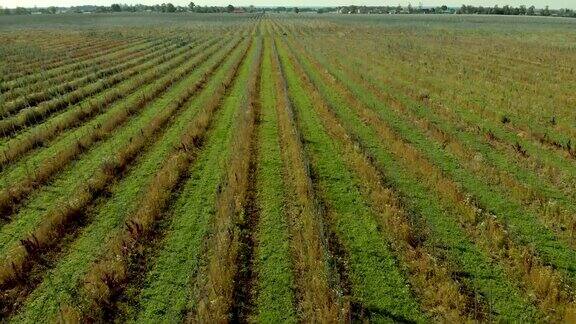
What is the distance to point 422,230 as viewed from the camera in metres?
11.2

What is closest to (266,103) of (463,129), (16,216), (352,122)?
(352,122)

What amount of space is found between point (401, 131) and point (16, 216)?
1407cm

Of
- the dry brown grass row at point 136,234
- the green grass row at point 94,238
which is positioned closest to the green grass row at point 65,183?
the green grass row at point 94,238

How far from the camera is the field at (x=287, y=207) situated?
346 inches

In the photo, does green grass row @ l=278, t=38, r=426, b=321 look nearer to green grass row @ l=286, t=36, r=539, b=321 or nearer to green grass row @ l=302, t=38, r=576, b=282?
green grass row @ l=286, t=36, r=539, b=321

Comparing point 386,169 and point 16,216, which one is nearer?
point 16,216

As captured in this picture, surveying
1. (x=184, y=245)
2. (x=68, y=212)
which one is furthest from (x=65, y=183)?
(x=184, y=245)

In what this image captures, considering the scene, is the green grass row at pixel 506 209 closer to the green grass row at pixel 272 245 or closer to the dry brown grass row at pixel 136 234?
the green grass row at pixel 272 245

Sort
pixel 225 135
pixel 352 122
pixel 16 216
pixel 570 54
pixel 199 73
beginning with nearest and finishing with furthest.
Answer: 1. pixel 16 216
2. pixel 225 135
3. pixel 352 122
4. pixel 199 73
5. pixel 570 54

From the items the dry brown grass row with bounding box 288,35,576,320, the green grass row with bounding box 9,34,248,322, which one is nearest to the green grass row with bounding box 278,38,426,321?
the dry brown grass row with bounding box 288,35,576,320

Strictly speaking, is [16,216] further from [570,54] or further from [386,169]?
[570,54]

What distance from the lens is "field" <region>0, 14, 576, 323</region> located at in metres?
8.78

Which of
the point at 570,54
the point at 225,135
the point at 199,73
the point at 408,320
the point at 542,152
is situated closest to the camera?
the point at 408,320

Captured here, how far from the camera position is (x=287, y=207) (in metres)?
12.5
